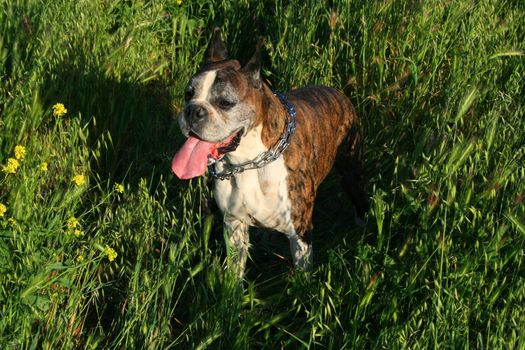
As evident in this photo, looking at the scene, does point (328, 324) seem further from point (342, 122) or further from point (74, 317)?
point (342, 122)

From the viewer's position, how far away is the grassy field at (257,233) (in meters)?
2.91

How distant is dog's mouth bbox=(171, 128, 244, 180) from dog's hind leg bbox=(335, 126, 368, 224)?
3.24 feet

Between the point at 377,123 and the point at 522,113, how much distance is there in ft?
3.44

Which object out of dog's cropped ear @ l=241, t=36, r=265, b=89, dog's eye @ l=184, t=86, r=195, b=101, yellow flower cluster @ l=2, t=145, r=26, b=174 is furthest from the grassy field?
dog's cropped ear @ l=241, t=36, r=265, b=89

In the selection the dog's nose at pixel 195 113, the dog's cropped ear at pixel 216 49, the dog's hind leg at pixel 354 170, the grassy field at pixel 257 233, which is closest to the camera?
the grassy field at pixel 257 233

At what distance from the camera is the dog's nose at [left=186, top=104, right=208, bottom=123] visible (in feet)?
10.5

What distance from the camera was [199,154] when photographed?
3.33 m

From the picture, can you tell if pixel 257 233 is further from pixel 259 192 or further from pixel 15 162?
pixel 15 162

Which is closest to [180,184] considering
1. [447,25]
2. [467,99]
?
[467,99]

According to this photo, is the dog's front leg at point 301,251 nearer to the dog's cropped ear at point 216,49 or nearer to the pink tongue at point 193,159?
the pink tongue at point 193,159

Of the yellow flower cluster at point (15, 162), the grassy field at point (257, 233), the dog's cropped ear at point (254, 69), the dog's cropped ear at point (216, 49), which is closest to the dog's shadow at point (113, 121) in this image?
the grassy field at point (257, 233)

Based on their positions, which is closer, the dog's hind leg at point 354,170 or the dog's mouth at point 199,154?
the dog's mouth at point 199,154

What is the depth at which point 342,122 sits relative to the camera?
4.04m

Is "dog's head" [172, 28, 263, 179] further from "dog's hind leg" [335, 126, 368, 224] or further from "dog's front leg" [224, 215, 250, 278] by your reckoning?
"dog's hind leg" [335, 126, 368, 224]
